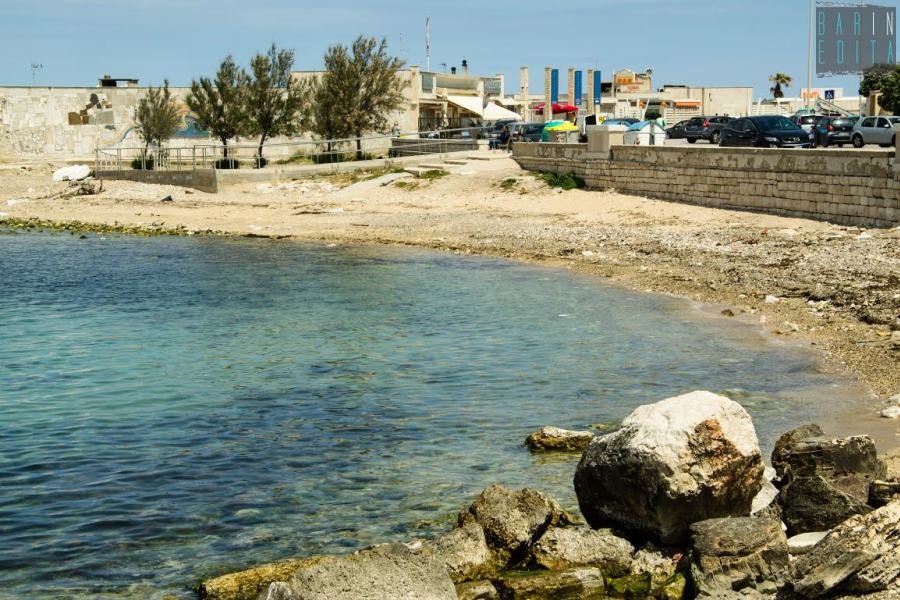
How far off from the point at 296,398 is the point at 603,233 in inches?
681

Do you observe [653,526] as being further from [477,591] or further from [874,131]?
[874,131]

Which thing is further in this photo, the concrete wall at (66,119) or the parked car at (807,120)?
the concrete wall at (66,119)

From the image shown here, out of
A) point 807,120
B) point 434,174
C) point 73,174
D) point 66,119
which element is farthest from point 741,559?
point 66,119

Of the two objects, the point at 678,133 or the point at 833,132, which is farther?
the point at 678,133

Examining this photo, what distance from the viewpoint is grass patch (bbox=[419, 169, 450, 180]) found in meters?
42.1

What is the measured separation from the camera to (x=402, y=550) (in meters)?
7.13

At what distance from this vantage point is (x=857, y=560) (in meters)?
6.04

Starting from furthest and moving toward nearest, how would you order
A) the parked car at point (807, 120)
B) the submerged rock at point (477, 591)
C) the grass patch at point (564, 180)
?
1. the parked car at point (807, 120)
2. the grass patch at point (564, 180)
3. the submerged rock at point (477, 591)

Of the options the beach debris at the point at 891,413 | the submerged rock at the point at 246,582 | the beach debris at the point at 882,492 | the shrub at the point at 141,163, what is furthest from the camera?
the shrub at the point at 141,163

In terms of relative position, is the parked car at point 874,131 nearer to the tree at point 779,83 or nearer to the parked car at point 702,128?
the parked car at point 702,128

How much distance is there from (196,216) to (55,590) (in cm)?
3196

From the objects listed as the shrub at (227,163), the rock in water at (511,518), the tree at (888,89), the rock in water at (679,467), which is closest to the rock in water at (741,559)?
the rock in water at (679,467)

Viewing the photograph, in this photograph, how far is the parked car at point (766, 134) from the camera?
36.4 meters

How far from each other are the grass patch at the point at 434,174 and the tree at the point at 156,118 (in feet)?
65.6
